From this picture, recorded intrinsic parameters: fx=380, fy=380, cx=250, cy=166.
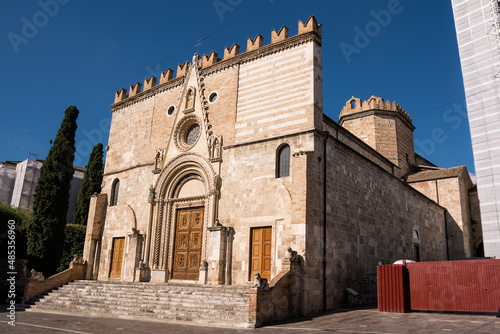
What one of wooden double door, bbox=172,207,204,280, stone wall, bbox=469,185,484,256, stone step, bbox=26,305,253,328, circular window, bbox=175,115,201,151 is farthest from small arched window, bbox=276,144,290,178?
stone wall, bbox=469,185,484,256

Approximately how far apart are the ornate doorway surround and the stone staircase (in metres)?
1.59

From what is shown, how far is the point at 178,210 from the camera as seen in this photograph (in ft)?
57.6

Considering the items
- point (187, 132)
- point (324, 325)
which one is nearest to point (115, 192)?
point (187, 132)

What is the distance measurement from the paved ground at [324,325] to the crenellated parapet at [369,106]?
61.4ft

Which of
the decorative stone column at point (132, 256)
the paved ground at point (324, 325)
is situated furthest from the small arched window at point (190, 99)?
the paved ground at point (324, 325)

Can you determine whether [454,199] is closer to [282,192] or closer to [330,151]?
[330,151]

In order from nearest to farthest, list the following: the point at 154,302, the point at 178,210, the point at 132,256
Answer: the point at 154,302
the point at 178,210
the point at 132,256

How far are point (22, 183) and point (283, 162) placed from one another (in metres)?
33.8

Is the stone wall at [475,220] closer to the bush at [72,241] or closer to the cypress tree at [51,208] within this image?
the cypress tree at [51,208]

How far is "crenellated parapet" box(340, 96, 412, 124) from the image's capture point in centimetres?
2822

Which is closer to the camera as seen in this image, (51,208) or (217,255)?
(217,255)

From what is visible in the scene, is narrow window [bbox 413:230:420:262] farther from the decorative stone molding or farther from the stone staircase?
the decorative stone molding

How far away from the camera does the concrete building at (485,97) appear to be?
58.0ft

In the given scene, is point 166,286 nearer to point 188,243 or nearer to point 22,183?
point 188,243
